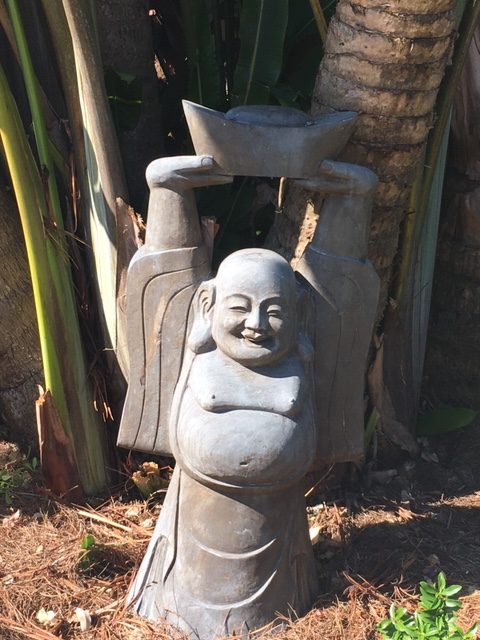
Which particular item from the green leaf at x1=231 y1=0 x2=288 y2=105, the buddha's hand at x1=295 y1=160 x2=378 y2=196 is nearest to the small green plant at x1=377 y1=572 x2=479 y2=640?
the buddha's hand at x1=295 y1=160 x2=378 y2=196

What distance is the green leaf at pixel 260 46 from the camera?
116 inches

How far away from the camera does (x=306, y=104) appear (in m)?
3.39

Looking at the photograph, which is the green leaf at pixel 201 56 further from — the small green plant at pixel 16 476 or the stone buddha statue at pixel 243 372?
the small green plant at pixel 16 476

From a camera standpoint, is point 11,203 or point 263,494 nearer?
point 263,494

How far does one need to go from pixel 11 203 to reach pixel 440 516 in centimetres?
195

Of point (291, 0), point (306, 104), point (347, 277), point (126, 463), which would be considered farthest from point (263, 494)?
point (291, 0)

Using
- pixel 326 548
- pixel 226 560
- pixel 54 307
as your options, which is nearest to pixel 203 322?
pixel 226 560

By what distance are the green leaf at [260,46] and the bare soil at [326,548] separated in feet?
4.81

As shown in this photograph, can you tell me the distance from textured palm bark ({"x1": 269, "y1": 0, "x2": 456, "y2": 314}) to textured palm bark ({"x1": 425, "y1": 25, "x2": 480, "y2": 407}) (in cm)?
76

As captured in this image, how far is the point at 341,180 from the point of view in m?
2.35

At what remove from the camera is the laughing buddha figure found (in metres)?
2.32

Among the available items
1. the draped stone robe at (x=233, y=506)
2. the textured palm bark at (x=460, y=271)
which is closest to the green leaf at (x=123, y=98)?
the draped stone robe at (x=233, y=506)

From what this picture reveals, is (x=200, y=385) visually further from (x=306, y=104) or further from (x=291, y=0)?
(x=291, y=0)

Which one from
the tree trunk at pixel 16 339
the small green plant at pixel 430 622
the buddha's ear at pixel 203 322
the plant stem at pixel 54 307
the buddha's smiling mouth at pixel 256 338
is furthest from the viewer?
the tree trunk at pixel 16 339
